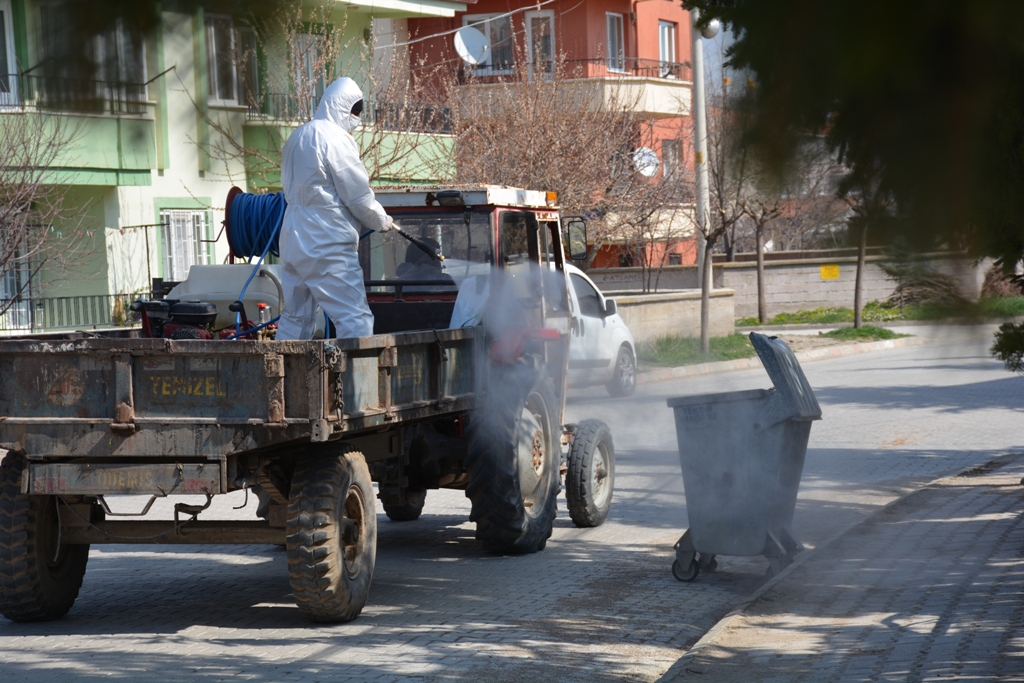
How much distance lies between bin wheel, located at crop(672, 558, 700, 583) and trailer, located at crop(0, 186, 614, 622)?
111cm

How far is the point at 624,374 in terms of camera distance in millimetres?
19422

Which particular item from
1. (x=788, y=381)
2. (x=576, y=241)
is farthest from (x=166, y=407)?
(x=576, y=241)

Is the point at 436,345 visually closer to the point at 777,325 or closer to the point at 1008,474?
the point at 1008,474

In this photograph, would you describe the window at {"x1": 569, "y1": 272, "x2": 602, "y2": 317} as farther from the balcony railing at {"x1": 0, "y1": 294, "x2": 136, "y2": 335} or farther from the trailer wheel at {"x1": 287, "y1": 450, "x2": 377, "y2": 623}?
the trailer wheel at {"x1": 287, "y1": 450, "x2": 377, "y2": 623}

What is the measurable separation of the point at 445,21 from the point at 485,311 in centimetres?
523

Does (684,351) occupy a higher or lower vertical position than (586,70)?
lower

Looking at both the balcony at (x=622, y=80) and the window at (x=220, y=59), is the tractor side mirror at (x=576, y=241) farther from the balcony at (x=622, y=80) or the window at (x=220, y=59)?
the balcony at (x=622, y=80)

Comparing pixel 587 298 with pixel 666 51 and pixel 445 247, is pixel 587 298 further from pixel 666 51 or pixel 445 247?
pixel 666 51

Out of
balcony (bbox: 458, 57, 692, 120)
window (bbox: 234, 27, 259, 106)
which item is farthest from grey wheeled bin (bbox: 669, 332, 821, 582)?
balcony (bbox: 458, 57, 692, 120)

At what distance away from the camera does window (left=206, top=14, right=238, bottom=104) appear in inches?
62.4

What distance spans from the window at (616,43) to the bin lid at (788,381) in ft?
46.5

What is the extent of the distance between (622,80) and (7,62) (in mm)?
25458

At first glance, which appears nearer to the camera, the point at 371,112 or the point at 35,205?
the point at 371,112

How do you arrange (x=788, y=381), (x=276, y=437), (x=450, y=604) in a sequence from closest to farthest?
(x=276, y=437)
(x=450, y=604)
(x=788, y=381)
